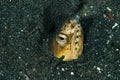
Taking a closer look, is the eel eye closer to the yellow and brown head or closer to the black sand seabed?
the yellow and brown head

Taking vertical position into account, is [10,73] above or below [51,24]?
below

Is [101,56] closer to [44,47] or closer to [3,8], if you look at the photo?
[44,47]

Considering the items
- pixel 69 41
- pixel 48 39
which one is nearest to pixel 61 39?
pixel 69 41

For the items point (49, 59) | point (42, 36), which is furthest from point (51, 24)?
point (49, 59)

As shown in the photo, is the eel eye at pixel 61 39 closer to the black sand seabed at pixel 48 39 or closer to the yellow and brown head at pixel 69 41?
the yellow and brown head at pixel 69 41

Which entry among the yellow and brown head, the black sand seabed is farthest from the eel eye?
the black sand seabed
